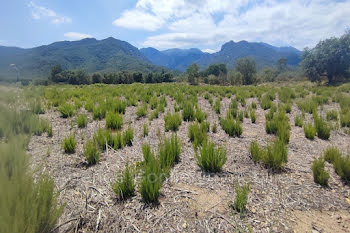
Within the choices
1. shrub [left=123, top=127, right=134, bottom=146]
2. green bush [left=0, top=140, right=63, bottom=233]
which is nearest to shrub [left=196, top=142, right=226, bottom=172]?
shrub [left=123, top=127, right=134, bottom=146]

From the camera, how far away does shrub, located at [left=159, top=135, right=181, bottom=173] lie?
241 centimetres

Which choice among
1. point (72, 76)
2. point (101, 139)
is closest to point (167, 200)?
point (101, 139)

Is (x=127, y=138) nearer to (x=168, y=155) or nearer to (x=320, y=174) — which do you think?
(x=168, y=155)

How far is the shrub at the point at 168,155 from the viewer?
2.41 meters

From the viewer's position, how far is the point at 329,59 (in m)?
21.8

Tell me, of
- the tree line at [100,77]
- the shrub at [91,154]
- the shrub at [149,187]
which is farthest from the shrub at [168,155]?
the tree line at [100,77]

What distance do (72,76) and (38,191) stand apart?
190 feet

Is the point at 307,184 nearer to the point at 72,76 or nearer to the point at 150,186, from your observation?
the point at 150,186

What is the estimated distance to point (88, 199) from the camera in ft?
6.33

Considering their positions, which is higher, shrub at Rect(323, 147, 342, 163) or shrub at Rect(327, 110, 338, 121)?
shrub at Rect(327, 110, 338, 121)

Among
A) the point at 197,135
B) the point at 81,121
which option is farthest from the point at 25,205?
the point at 81,121

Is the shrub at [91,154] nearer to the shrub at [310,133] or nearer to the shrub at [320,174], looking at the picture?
the shrub at [320,174]

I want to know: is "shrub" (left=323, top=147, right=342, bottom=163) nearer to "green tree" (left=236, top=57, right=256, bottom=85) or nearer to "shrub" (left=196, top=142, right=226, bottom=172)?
"shrub" (left=196, top=142, right=226, bottom=172)

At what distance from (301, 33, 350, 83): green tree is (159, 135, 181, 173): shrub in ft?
91.7
